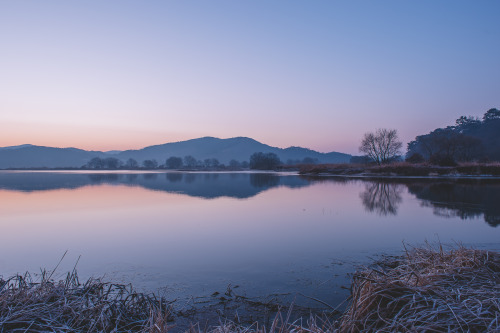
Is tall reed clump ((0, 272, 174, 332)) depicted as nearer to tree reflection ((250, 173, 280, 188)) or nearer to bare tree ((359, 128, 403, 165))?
tree reflection ((250, 173, 280, 188))

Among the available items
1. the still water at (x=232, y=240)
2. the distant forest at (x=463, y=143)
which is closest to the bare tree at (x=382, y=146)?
the distant forest at (x=463, y=143)

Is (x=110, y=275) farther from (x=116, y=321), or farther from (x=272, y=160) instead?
(x=272, y=160)

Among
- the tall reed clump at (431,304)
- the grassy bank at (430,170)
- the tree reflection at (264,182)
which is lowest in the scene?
the tree reflection at (264,182)

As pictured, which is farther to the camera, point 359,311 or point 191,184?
point 191,184

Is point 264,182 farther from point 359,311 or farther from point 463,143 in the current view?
point 463,143

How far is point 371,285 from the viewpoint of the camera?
3520 mm

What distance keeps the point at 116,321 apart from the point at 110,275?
105 inches

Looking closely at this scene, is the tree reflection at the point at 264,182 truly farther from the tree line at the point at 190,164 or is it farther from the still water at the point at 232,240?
the tree line at the point at 190,164

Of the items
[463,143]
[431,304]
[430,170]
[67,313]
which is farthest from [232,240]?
[463,143]

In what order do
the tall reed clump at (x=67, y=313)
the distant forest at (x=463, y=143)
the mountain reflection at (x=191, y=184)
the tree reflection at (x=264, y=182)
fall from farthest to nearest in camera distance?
the distant forest at (x=463, y=143)
the tree reflection at (x=264, y=182)
the mountain reflection at (x=191, y=184)
the tall reed clump at (x=67, y=313)

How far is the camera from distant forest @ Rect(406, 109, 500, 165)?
5070cm

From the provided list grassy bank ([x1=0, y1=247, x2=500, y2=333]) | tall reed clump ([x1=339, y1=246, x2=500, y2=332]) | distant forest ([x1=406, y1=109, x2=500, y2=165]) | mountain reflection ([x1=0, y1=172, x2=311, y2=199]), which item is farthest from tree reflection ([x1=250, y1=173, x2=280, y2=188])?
distant forest ([x1=406, y1=109, x2=500, y2=165])

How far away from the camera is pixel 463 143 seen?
57594 mm

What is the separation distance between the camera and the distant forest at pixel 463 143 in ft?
166
